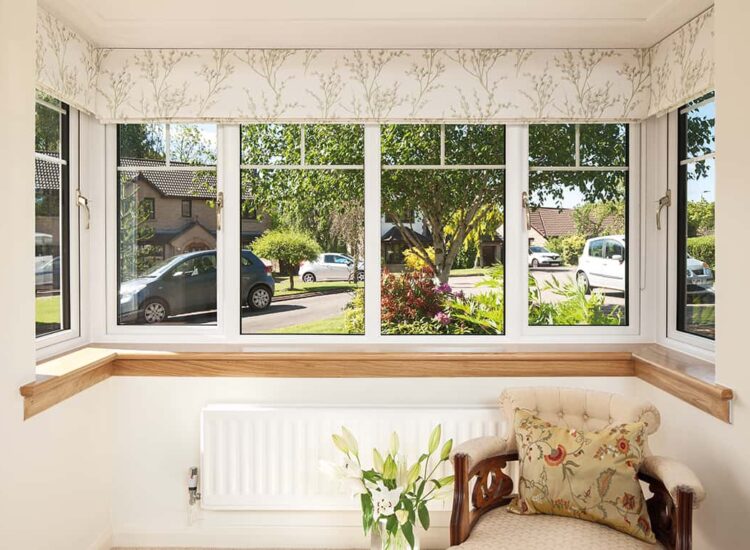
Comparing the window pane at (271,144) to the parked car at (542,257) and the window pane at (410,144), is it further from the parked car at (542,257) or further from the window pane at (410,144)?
the parked car at (542,257)

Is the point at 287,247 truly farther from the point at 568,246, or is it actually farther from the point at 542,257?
the point at 568,246

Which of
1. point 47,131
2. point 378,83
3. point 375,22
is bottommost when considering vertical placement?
point 47,131

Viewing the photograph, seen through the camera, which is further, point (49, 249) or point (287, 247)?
point (287, 247)

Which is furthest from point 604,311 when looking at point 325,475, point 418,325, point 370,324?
point 325,475

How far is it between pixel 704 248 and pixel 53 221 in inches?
119

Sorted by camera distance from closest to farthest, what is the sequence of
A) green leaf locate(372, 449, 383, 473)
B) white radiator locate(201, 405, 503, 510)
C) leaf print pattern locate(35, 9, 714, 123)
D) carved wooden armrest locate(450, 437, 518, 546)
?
carved wooden armrest locate(450, 437, 518, 546), green leaf locate(372, 449, 383, 473), white radiator locate(201, 405, 503, 510), leaf print pattern locate(35, 9, 714, 123)

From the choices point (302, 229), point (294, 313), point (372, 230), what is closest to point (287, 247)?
point (302, 229)

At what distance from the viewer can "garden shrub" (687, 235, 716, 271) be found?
2801 mm

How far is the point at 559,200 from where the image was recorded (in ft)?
10.6

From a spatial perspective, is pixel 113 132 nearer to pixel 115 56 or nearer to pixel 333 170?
pixel 115 56

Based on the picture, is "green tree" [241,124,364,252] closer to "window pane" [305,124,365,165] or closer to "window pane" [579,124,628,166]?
"window pane" [305,124,365,165]

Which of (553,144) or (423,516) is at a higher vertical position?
(553,144)

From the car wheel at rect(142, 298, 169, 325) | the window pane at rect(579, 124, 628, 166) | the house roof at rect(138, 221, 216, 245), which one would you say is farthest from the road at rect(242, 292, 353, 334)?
the window pane at rect(579, 124, 628, 166)
